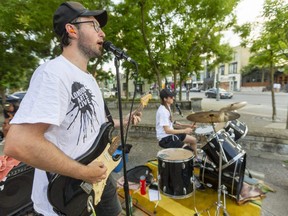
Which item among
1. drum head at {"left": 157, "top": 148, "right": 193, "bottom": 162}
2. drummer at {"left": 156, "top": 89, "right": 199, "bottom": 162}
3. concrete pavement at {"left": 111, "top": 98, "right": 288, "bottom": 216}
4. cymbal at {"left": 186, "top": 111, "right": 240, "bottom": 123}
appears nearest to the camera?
cymbal at {"left": 186, "top": 111, "right": 240, "bottom": 123}

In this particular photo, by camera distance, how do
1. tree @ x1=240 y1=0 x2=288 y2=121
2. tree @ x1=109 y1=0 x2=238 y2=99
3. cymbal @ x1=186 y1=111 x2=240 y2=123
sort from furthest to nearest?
tree @ x1=109 y1=0 x2=238 y2=99 < tree @ x1=240 y1=0 x2=288 y2=121 < cymbal @ x1=186 y1=111 x2=240 y2=123

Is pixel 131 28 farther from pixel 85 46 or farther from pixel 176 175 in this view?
pixel 85 46

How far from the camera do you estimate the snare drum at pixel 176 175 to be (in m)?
3.07

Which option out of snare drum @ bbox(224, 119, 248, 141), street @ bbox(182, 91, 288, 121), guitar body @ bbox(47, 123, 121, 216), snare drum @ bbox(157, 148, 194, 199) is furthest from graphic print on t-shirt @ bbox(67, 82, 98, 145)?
street @ bbox(182, 91, 288, 121)

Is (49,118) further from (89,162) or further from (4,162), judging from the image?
(4,162)

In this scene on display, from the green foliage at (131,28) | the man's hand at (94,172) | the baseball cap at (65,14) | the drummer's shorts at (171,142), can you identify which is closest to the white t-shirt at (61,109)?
the man's hand at (94,172)

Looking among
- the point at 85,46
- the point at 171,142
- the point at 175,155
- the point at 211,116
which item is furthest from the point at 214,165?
the point at 85,46

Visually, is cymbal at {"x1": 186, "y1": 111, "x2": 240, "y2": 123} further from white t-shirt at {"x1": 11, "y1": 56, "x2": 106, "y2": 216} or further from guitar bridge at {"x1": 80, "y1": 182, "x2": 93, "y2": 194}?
guitar bridge at {"x1": 80, "y1": 182, "x2": 93, "y2": 194}

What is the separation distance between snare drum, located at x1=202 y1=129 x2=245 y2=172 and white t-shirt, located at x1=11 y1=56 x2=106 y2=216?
2.14 metres

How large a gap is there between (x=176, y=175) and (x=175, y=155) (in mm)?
350

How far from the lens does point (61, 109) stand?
3.83ft

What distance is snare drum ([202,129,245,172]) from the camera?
3027 millimetres

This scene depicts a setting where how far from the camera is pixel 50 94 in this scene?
1.13 meters

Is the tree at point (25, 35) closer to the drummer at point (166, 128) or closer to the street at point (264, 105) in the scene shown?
the drummer at point (166, 128)
